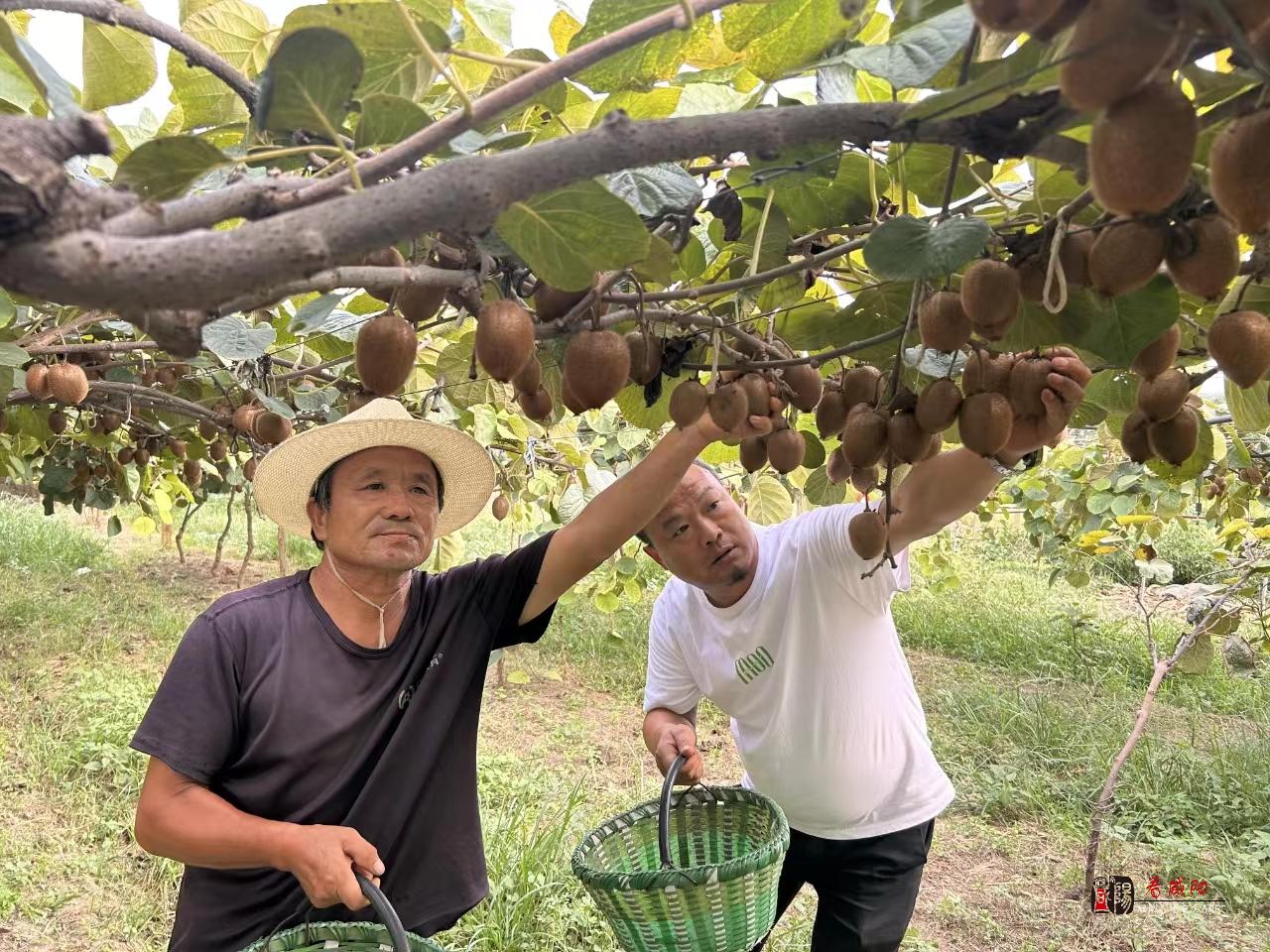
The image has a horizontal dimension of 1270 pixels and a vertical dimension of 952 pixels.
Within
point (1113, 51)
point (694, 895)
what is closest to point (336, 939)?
point (694, 895)

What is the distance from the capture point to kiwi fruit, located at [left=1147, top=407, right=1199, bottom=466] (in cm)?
103

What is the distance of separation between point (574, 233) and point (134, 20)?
0.42 meters

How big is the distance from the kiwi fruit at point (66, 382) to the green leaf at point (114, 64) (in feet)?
3.64

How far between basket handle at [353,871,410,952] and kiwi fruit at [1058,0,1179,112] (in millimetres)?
1283

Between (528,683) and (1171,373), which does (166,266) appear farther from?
(528,683)

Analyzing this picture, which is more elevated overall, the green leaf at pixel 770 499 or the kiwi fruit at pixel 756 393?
the kiwi fruit at pixel 756 393

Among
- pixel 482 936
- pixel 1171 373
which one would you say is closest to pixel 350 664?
pixel 1171 373

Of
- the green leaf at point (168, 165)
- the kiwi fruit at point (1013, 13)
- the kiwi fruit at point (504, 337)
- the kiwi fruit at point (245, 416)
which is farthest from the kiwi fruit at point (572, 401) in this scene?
the kiwi fruit at point (245, 416)

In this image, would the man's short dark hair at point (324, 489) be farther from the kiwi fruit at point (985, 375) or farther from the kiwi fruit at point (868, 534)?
the kiwi fruit at point (985, 375)

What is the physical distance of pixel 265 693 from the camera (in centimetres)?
177

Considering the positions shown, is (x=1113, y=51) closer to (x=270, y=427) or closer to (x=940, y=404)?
(x=940, y=404)

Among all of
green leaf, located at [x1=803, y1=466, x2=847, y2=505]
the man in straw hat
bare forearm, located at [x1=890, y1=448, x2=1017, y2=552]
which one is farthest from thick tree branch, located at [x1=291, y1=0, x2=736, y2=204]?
green leaf, located at [x1=803, y1=466, x2=847, y2=505]

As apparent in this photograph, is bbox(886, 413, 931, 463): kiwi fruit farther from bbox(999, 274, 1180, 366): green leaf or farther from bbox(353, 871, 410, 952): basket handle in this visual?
bbox(353, 871, 410, 952): basket handle

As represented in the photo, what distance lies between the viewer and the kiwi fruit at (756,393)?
1273 millimetres
